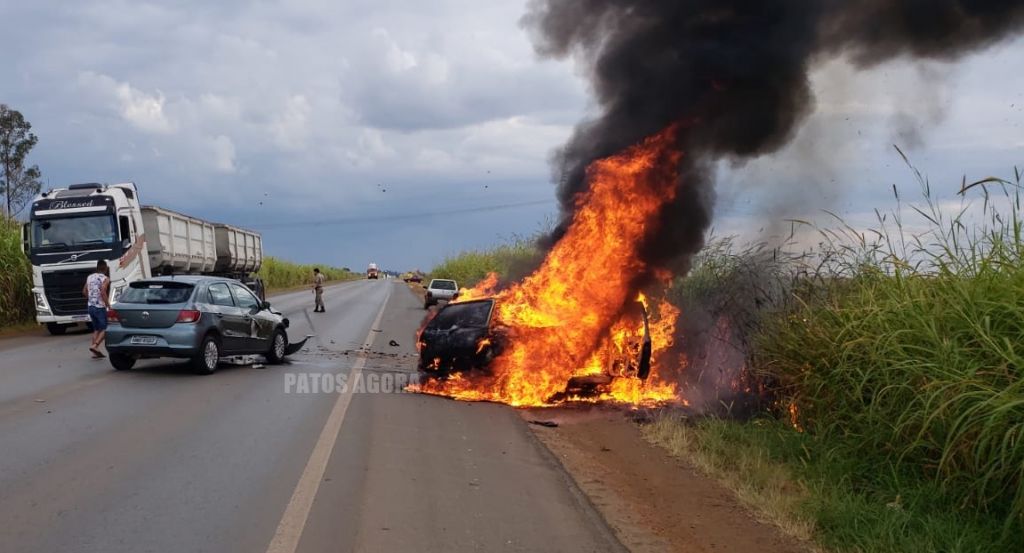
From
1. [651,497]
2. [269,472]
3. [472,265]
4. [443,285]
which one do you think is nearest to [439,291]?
[443,285]

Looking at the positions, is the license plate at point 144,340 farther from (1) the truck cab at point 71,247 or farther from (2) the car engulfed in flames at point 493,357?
(1) the truck cab at point 71,247

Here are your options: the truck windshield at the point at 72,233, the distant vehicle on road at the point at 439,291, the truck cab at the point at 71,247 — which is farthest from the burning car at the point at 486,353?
the distant vehicle on road at the point at 439,291

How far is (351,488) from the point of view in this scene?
20.7 ft

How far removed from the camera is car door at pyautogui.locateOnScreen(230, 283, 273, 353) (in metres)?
13.9

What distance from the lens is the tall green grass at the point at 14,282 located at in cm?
2283

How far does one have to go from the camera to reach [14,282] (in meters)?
23.1

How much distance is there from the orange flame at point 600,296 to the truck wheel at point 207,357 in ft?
13.1

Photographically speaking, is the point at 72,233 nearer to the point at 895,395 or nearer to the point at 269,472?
the point at 269,472

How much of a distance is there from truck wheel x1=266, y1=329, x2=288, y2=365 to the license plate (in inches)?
95.4

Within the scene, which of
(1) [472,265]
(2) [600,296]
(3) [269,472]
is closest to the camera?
(3) [269,472]

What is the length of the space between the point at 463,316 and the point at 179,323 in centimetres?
447

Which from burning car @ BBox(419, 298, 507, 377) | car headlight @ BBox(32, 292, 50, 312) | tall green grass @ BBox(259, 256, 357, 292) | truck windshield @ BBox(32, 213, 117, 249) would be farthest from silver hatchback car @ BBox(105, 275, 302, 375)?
tall green grass @ BBox(259, 256, 357, 292)

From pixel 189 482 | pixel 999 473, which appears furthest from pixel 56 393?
pixel 999 473

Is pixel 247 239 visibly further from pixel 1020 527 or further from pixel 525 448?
pixel 1020 527
